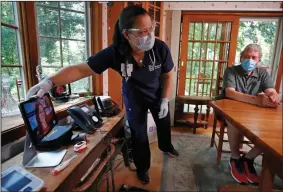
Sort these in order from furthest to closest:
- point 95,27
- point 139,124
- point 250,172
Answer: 1. point 95,27
2. point 250,172
3. point 139,124

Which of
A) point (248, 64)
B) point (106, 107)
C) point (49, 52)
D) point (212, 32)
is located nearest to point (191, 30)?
point (212, 32)

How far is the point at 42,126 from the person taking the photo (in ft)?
2.54

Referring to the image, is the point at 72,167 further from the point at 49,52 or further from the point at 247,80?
the point at 247,80

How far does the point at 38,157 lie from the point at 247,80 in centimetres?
170

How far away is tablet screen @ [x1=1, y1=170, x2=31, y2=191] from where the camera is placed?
521mm

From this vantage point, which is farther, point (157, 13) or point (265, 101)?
point (157, 13)

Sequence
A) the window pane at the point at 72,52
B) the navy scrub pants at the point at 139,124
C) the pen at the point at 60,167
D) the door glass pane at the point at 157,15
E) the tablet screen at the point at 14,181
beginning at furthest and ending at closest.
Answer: the door glass pane at the point at 157,15 → the window pane at the point at 72,52 → the navy scrub pants at the point at 139,124 → the pen at the point at 60,167 → the tablet screen at the point at 14,181

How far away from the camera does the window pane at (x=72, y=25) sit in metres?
1.57

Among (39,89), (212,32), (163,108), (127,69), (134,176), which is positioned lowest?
(134,176)

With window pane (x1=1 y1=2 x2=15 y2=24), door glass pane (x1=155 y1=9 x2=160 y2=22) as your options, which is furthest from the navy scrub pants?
door glass pane (x1=155 y1=9 x2=160 y2=22)

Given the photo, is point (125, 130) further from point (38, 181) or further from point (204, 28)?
point (204, 28)

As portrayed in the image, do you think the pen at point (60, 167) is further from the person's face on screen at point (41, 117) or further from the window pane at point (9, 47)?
the window pane at point (9, 47)

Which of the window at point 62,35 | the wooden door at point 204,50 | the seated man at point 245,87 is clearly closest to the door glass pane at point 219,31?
the wooden door at point 204,50

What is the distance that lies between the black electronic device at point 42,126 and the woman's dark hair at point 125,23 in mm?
584
